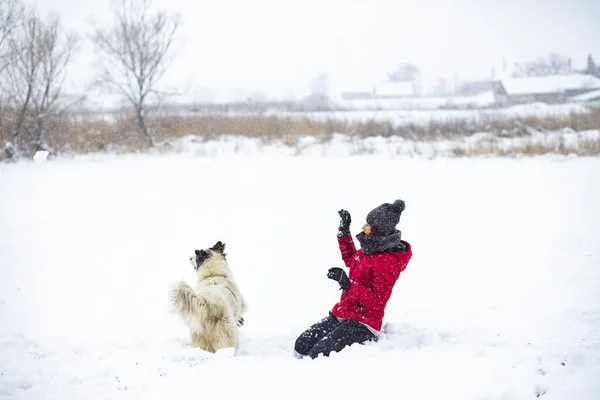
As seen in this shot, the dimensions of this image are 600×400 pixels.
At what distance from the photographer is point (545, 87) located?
58.0 m

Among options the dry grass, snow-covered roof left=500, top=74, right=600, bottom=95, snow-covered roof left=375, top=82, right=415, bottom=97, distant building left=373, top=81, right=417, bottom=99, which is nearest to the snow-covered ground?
the dry grass

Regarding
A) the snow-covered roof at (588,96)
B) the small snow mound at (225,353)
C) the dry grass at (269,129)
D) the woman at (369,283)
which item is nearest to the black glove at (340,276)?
the woman at (369,283)

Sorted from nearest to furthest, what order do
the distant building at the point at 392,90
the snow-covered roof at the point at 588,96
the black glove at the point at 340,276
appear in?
the black glove at the point at 340,276, the snow-covered roof at the point at 588,96, the distant building at the point at 392,90

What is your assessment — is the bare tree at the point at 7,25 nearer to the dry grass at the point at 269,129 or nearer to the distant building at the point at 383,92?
the dry grass at the point at 269,129

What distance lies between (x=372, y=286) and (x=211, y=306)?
148 centimetres

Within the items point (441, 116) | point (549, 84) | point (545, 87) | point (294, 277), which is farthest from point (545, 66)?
point (294, 277)

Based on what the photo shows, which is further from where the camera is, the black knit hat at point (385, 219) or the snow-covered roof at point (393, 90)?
the snow-covered roof at point (393, 90)

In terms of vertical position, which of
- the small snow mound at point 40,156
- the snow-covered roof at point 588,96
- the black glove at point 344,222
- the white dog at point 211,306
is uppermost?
the snow-covered roof at point 588,96

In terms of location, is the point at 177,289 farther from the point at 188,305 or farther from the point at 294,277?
the point at 294,277

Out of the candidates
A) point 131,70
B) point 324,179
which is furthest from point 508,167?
point 131,70

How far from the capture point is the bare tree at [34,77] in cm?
1744

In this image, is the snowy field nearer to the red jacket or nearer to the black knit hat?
the red jacket

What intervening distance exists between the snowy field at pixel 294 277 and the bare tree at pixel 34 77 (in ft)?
10.4

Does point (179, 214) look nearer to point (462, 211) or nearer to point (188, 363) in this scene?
point (462, 211)
